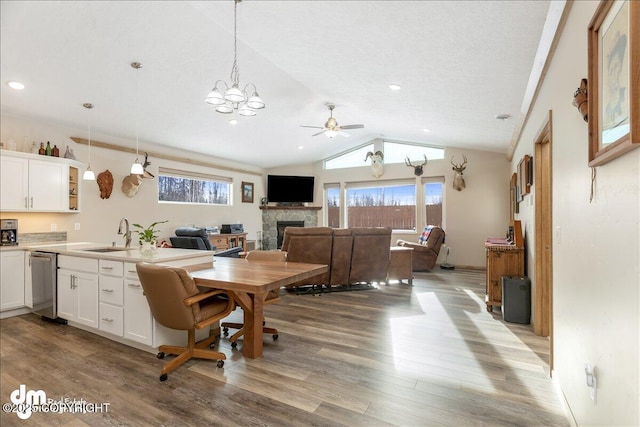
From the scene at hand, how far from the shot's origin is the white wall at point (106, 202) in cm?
446

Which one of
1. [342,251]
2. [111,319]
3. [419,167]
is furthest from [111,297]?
[419,167]

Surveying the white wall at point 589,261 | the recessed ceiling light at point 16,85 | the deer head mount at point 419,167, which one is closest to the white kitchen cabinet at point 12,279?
the recessed ceiling light at point 16,85

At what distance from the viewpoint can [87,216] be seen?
5.13 m

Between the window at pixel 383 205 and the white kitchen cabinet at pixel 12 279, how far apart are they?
22.5ft

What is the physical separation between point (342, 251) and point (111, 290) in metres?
3.06

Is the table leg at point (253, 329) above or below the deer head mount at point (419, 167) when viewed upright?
below

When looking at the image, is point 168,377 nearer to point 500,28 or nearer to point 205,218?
point 500,28

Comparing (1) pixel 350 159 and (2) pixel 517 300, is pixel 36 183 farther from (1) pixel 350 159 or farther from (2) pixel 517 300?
(1) pixel 350 159

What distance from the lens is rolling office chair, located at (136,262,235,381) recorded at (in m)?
2.23

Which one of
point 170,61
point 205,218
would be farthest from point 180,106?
point 205,218

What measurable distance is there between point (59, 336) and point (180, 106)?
3.41 metres

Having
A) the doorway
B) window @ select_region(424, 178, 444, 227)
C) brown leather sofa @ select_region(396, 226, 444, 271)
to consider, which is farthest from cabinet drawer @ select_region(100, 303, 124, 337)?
window @ select_region(424, 178, 444, 227)

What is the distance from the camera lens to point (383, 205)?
8344 millimetres

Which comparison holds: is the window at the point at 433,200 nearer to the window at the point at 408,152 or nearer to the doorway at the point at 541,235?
the window at the point at 408,152
